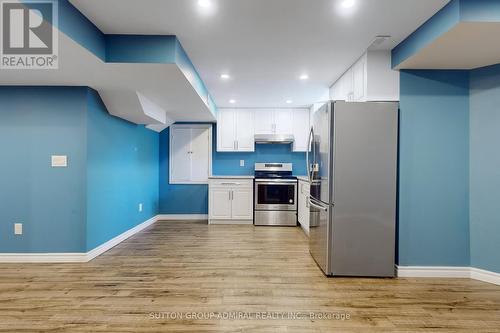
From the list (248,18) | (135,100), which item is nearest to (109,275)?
(135,100)

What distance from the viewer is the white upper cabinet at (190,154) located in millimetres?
5477

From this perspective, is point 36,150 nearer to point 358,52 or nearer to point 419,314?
point 358,52

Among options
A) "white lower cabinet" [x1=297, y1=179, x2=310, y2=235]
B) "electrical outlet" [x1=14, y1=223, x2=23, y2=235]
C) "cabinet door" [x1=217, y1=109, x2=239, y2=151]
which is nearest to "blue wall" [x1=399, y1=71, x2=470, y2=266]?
"white lower cabinet" [x1=297, y1=179, x2=310, y2=235]

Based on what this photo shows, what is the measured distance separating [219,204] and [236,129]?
5.33ft

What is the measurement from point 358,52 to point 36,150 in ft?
12.8

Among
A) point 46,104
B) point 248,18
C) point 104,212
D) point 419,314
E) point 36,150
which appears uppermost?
point 248,18

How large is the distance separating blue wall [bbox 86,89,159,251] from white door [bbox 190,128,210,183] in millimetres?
886

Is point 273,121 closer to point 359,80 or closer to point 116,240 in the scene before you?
point 359,80

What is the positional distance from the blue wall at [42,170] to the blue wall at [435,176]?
12.2 ft

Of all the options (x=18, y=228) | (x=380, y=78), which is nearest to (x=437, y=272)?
(x=380, y=78)

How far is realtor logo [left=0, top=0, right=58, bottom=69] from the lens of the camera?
1708 mm

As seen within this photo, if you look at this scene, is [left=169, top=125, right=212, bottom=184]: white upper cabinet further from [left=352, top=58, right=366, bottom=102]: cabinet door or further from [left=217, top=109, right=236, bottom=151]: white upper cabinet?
[left=352, top=58, right=366, bottom=102]: cabinet door

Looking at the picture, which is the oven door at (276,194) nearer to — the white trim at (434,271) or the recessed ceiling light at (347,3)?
the white trim at (434,271)

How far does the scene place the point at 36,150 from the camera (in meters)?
3.02
